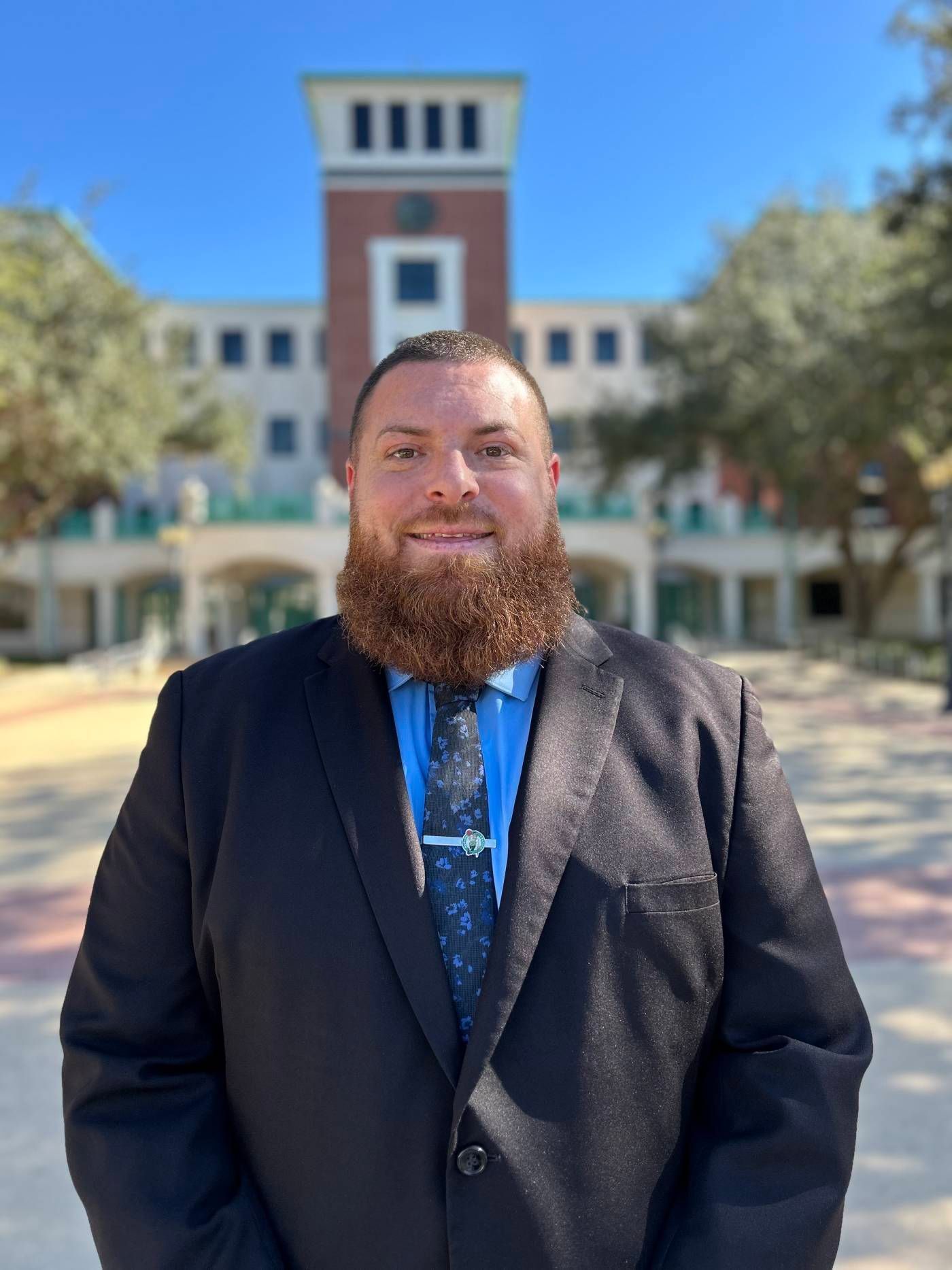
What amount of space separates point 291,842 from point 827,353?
24.8m

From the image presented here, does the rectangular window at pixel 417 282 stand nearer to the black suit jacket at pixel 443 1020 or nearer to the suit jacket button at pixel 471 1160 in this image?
the black suit jacket at pixel 443 1020

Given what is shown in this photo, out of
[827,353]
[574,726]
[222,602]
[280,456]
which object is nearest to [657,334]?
[827,353]

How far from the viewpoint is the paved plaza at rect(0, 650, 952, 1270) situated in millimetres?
3785

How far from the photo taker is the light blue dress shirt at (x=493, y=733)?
1.95 meters

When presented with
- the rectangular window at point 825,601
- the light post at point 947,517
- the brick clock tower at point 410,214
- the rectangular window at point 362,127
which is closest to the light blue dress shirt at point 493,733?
the light post at point 947,517

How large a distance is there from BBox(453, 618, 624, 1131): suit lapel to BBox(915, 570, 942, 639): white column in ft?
144

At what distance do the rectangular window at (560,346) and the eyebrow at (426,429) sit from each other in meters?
49.7

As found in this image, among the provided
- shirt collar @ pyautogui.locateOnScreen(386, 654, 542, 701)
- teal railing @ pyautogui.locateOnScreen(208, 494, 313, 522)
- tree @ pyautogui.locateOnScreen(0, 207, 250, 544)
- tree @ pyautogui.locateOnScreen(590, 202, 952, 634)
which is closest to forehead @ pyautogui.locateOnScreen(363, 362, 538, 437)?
shirt collar @ pyautogui.locateOnScreen(386, 654, 542, 701)

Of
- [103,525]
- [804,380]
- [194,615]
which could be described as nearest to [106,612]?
[103,525]

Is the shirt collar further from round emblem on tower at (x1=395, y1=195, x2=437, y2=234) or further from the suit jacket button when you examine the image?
round emblem on tower at (x1=395, y1=195, x2=437, y2=234)

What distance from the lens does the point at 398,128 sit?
38.6 metres

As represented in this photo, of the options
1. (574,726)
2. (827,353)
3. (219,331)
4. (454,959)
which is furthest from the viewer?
(219,331)

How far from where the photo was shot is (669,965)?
1876 mm

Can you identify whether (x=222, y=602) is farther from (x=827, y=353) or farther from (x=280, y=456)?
(x=827, y=353)
